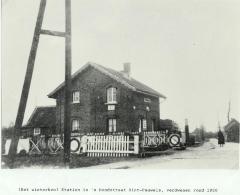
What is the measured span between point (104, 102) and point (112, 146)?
7131 millimetres

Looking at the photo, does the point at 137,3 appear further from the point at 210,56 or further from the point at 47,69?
the point at 47,69

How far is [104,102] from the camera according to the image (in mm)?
19797

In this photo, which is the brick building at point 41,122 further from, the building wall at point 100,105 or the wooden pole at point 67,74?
the wooden pole at point 67,74

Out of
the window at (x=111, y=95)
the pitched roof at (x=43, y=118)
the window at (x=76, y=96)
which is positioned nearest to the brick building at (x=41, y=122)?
the pitched roof at (x=43, y=118)

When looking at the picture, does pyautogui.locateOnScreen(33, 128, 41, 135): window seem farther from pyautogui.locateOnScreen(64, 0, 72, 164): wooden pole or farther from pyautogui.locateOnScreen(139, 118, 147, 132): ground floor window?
pyautogui.locateOnScreen(64, 0, 72, 164): wooden pole

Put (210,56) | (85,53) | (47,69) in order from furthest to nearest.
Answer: (85,53), (47,69), (210,56)

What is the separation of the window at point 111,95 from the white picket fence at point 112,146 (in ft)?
20.6

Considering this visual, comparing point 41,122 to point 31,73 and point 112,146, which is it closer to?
point 112,146

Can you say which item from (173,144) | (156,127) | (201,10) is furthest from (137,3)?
(156,127)

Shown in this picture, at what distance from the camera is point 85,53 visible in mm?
13156

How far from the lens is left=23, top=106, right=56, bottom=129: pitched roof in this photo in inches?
1025
